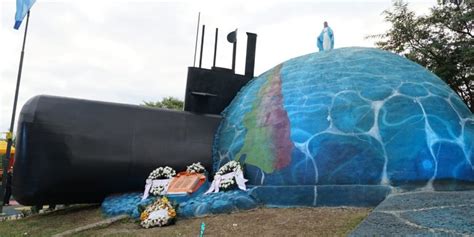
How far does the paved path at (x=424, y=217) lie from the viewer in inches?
245

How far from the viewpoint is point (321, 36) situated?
16938mm

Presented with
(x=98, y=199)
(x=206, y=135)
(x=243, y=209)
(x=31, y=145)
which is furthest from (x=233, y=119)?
(x=31, y=145)

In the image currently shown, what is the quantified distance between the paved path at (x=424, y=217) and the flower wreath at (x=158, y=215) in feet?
17.7

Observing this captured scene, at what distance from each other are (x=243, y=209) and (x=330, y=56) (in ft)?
20.3

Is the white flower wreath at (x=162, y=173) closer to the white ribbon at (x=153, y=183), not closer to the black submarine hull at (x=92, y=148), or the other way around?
the white ribbon at (x=153, y=183)

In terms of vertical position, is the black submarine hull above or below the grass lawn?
above

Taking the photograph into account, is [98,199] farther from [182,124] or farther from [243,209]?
[243,209]

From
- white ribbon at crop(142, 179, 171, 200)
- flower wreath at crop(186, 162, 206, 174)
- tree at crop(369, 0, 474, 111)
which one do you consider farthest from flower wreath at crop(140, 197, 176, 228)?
tree at crop(369, 0, 474, 111)

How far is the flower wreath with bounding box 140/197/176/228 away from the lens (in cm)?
1070

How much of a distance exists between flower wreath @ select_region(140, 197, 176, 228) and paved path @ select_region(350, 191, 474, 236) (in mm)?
5384

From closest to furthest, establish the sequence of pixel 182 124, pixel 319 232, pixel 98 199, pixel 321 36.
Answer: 1. pixel 319 232
2. pixel 98 199
3. pixel 182 124
4. pixel 321 36

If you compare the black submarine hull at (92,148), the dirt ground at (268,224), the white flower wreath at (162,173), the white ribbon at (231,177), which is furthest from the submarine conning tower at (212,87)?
the dirt ground at (268,224)

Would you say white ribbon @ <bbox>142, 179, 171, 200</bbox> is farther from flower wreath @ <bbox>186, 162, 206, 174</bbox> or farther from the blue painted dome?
the blue painted dome

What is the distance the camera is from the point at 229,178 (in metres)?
12.6
